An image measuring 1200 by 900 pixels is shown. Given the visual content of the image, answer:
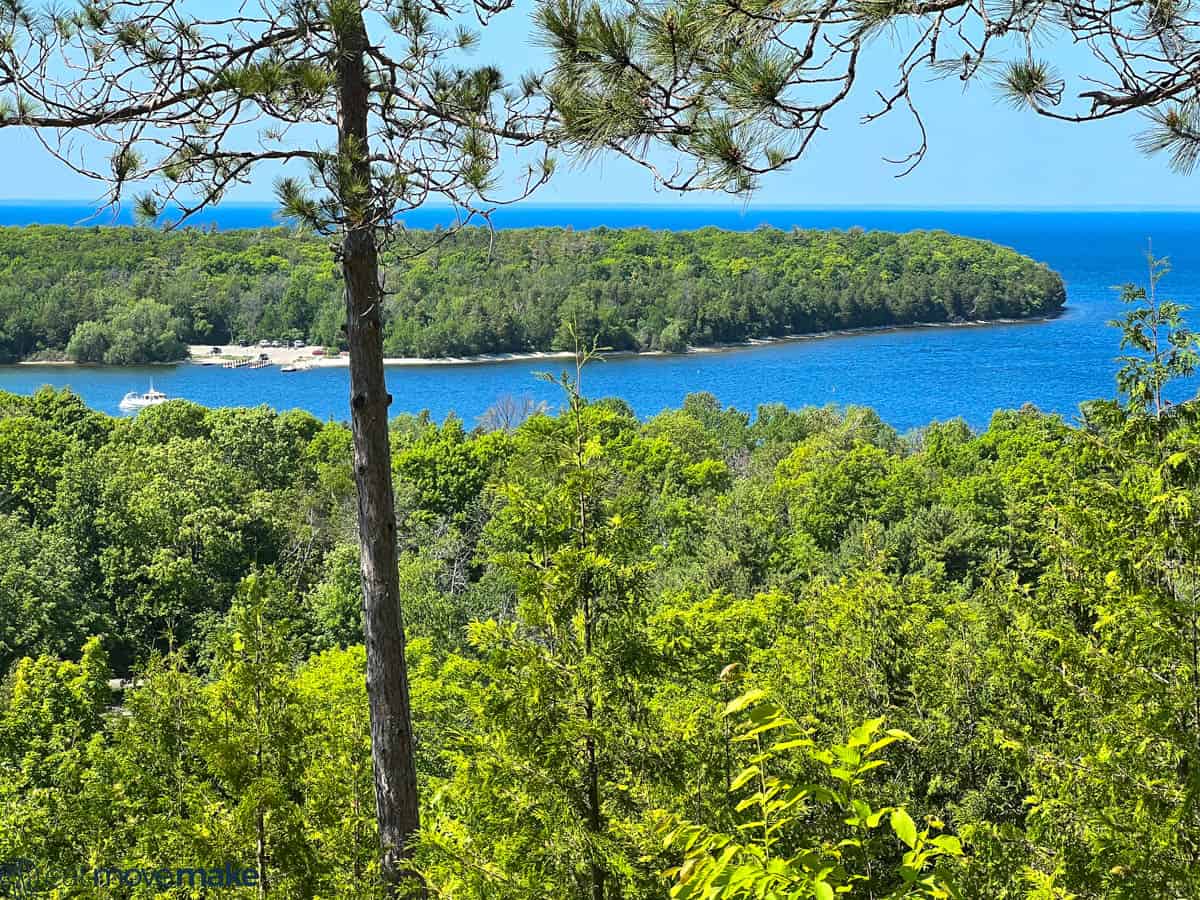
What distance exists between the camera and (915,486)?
97.8 feet

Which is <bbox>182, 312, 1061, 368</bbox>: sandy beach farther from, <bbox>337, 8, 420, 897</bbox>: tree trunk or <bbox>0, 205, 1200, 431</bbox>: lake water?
<bbox>337, 8, 420, 897</bbox>: tree trunk

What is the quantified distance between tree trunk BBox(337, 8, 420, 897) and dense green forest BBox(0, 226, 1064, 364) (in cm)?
6789

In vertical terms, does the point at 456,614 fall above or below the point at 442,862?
below

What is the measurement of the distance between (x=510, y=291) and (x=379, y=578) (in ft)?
279

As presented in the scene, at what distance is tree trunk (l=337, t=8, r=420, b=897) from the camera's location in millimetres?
5535

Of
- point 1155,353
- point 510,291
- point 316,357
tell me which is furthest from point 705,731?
point 510,291

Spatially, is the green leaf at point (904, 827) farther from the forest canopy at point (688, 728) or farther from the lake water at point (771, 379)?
the lake water at point (771, 379)

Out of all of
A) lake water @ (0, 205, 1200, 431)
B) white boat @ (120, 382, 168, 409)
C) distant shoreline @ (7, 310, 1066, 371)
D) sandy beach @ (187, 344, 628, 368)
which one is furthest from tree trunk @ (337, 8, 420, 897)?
sandy beach @ (187, 344, 628, 368)

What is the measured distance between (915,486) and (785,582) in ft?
30.0

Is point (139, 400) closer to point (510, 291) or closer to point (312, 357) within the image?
point (312, 357)

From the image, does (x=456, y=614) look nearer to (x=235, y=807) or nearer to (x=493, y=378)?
(x=235, y=807)

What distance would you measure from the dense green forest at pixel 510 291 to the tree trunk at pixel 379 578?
6789 centimetres

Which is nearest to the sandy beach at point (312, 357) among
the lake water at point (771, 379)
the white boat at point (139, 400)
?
the lake water at point (771, 379)

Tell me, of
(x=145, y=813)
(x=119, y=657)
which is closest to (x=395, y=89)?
(x=145, y=813)
